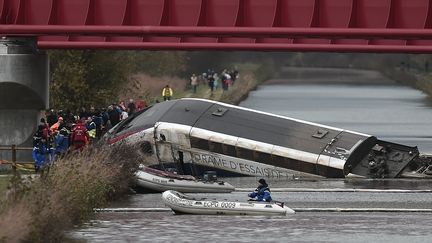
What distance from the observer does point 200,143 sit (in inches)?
2020

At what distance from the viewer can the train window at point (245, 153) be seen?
2019 inches

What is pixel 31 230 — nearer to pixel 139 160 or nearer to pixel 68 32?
pixel 139 160

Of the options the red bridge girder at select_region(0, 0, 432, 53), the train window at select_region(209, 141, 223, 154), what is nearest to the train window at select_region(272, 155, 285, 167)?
the train window at select_region(209, 141, 223, 154)

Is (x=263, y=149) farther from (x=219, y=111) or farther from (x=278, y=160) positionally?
(x=219, y=111)

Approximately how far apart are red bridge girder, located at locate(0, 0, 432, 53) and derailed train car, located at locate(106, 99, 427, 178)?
129 inches

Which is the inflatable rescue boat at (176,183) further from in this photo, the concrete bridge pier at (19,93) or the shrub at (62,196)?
the concrete bridge pier at (19,93)

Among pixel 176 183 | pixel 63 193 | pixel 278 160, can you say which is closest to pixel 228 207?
pixel 176 183

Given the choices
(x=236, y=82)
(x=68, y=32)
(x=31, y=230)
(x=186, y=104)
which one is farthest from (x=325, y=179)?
(x=236, y=82)

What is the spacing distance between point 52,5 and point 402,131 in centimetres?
3172

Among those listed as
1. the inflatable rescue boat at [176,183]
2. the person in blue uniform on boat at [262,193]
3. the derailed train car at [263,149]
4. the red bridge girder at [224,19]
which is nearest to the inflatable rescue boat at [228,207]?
the person in blue uniform on boat at [262,193]

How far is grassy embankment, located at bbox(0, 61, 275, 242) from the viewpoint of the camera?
2580cm

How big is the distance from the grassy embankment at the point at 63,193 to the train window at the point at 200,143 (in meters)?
6.26

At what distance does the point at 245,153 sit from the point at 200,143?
1639mm

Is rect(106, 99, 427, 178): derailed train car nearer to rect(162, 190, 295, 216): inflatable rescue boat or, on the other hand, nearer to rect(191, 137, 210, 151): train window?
rect(191, 137, 210, 151): train window
